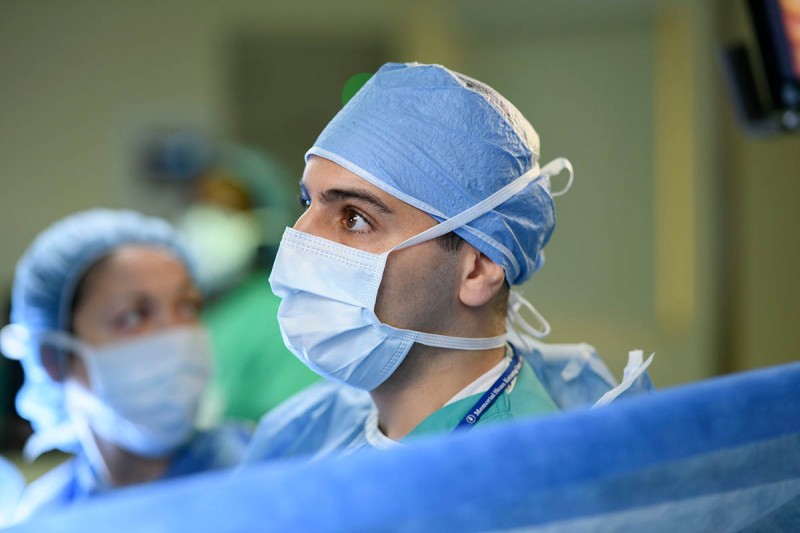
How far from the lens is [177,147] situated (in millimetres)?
4500

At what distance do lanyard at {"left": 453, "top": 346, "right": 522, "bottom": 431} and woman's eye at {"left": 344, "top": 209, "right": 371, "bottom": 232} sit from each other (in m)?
0.28

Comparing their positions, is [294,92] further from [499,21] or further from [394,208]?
[394,208]

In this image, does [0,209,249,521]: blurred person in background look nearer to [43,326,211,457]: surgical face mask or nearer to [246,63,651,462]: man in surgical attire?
[43,326,211,457]: surgical face mask

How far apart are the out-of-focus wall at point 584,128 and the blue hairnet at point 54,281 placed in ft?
5.68

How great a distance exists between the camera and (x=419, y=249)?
3.78ft

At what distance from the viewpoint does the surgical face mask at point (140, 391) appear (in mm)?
1851

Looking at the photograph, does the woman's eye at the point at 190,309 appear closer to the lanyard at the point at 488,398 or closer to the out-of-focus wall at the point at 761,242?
the lanyard at the point at 488,398

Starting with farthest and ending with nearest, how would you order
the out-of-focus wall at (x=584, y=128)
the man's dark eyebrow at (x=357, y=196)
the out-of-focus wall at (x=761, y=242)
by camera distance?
the out-of-focus wall at (x=584, y=128), the out-of-focus wall at (x=761, y=242), the man's dark eyebrow at (x=357, y=196)

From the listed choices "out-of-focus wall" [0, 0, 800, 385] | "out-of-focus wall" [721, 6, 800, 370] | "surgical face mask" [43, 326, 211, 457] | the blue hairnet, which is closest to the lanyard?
"surgical face mask" [43, 326, 211, 457]

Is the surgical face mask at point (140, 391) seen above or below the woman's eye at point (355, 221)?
below

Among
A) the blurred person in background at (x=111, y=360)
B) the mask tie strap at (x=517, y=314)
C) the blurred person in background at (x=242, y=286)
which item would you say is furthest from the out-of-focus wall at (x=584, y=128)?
the mask tie strap at (x=517, y=314)

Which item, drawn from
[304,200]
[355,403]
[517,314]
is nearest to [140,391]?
[355,403]

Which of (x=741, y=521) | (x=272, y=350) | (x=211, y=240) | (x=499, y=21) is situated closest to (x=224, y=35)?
(x=499, y=21)

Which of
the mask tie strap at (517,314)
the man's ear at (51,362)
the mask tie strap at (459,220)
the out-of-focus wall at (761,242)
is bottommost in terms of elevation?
the out-of-focus wall at (761,242)
